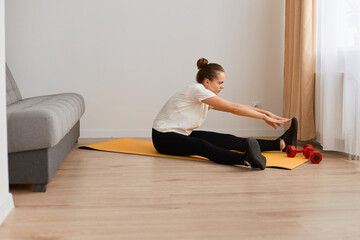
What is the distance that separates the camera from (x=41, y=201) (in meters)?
1.77

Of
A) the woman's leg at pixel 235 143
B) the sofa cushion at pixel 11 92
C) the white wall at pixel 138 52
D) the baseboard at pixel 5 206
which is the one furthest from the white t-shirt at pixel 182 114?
the baseboard at pixel 5 206

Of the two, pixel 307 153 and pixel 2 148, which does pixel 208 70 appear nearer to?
pixel 307 153

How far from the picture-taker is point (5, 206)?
1.58m

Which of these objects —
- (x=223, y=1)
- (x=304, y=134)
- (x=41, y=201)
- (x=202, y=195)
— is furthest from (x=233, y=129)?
(x=41, y=201)

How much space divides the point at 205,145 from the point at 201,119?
0.30m

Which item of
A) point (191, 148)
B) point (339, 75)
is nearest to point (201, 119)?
point (191, 148)

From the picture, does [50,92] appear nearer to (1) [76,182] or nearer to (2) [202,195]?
(1) [76,182]

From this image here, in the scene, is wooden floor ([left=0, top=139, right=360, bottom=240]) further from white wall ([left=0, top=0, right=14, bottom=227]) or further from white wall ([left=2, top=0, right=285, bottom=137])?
white wall ([left=2, top=0, right=285, bottom=137])

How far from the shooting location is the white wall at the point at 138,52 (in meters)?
3.78

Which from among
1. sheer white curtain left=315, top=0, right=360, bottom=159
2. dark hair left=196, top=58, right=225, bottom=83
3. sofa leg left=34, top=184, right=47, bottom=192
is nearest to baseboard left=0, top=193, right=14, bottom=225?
sofa leg left=34, top=184, right=47, bottom=192

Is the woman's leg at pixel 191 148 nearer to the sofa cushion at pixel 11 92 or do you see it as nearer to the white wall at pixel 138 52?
the sofa cushion at pixel 11 92

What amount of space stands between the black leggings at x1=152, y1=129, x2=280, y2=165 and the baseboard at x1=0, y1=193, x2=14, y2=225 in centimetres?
124

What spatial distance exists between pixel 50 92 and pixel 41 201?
86.9 inches

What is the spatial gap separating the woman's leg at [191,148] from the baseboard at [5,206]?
4.08ft
